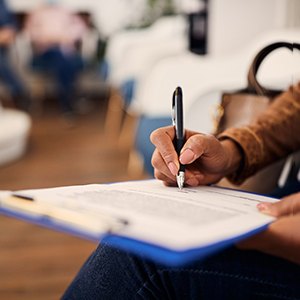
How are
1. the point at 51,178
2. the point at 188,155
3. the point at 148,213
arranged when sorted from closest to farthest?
the point at 148,213 → the point at 188,155 → the point at 51,178

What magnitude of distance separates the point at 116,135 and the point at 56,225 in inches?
109

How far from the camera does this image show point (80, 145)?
294cm

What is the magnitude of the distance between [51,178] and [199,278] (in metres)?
1.85

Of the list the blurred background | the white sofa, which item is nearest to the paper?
the blurred background

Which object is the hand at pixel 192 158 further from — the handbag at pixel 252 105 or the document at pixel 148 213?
the handbag at pixel 252 105

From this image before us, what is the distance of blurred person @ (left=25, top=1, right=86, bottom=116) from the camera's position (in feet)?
12.7

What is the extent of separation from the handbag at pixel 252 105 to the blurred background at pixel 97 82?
5 centimetres

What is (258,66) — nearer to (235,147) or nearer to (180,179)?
(235,147)

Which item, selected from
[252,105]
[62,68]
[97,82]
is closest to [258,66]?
[252,105]

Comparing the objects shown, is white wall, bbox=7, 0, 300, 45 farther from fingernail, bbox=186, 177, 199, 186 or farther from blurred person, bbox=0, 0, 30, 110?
blurred person, bbox=0, 0, 30, 110

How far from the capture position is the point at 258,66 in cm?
80

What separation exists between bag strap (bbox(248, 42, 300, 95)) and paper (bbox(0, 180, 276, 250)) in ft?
0.90

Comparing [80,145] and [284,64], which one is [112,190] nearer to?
[284,64]

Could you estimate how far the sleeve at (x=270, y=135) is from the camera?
0.68 meters
